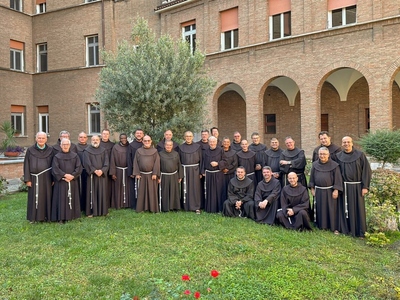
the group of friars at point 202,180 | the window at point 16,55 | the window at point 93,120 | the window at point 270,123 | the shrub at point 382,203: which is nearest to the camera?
the shrub at point 382,203

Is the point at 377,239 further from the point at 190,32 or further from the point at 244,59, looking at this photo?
the point at 190,32

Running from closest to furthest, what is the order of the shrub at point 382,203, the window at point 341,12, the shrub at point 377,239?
the shrub at point 377,239
the shrub at point 382,203
the window at point 341,12

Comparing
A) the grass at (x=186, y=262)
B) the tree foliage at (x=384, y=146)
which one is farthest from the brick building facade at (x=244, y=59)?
the grass at (x=186, y=262)

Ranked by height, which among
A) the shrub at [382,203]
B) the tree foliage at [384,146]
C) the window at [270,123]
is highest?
the window at [270,123]

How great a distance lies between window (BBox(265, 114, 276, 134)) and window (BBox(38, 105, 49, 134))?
1421 centimetres

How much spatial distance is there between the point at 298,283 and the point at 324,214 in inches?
106

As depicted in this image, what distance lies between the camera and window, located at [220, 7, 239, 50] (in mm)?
17891

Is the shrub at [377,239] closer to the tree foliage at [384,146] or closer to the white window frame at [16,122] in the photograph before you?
the tree foliage at [384,146]

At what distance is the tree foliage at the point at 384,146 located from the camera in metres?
11.3

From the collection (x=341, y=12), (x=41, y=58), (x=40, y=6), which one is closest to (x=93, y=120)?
(x=41, y=58)

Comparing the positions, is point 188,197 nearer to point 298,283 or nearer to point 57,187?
point 57,187

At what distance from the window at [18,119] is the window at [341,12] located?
18898 millimetres

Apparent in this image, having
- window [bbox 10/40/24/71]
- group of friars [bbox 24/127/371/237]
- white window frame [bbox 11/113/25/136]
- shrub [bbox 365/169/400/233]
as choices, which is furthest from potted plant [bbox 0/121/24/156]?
shrub [bbox 365/169/400/233]

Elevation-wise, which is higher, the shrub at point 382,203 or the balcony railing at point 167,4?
the balcony railing at point 167,4
